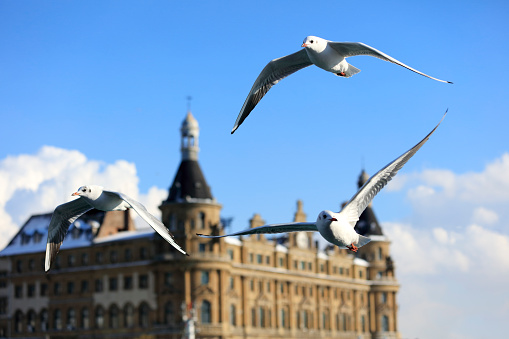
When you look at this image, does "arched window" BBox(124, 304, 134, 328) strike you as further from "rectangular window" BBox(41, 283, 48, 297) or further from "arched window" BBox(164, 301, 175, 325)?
"rectangular window" BBox(41, 283, 48, 297)

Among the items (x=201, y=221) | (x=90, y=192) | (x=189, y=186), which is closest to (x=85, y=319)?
(x=201, y=221)

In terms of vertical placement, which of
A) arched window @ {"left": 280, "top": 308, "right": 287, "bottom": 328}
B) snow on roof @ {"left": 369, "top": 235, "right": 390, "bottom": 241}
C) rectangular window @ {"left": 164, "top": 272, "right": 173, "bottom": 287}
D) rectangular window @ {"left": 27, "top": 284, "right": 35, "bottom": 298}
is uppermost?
snow on roof @ {"left": 369, "top": 235, "right": 390, "bottom": 241}

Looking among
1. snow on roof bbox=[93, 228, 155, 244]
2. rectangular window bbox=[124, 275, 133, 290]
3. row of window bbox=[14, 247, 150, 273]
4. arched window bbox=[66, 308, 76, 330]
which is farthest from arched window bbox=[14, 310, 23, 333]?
rectangular window bbox=[124, 275, 133, 290]

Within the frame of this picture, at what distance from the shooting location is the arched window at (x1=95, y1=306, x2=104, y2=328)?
99.3 m

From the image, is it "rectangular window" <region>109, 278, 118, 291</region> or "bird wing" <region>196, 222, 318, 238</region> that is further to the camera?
"rectangular window" <region>109, 278, 118, 291</region>

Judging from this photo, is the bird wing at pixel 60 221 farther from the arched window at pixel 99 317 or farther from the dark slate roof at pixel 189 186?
the arched window at pixel 99 317

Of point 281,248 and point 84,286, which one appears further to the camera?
point 281,248

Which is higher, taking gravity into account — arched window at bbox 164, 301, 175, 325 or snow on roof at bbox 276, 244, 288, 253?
snow on roof at bbox 276, 244, 288, 253

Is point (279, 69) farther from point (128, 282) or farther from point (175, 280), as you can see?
point (128, 282)

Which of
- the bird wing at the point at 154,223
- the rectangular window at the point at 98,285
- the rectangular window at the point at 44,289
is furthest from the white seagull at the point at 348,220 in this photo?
the rectangular window at the point at 44,289

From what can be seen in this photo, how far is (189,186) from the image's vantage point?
95.8 meters

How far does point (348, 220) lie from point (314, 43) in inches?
172

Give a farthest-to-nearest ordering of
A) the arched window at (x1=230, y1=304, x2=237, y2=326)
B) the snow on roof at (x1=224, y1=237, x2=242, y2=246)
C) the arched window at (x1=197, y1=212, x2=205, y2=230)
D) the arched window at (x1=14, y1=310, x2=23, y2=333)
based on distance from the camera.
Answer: the arched window at (x1=14, y1=310, x2=23, y2=333)
the snow on roof at (x1=224, y1=237, x2=242, y2=246)
the arched window at (x1=230, y1=304, x2=237, y2=326)
the arched window at (x1=197, y1=212, x2=205, y2=230)

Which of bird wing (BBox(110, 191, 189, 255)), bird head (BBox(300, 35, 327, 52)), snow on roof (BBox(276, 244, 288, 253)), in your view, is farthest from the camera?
snow on roof (BBox(276, 244, 288, 253))
